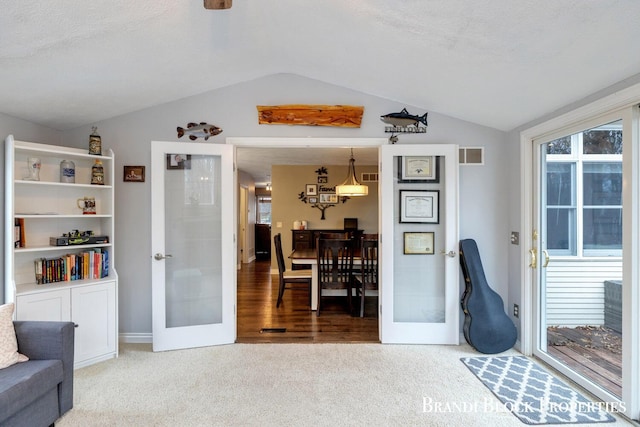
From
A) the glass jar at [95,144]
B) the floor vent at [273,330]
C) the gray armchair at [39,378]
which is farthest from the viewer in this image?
the floor vent at [273,330]

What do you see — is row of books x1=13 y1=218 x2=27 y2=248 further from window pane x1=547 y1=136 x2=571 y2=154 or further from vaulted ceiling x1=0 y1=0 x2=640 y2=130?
window pane x1=547 y1=136 x2=571 y2=154


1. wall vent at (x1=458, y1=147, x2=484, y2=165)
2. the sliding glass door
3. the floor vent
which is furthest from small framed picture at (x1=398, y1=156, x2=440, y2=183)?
the floor vent

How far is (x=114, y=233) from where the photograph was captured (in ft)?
10.3

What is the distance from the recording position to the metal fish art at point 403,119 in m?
3.35

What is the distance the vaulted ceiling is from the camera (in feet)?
5.90

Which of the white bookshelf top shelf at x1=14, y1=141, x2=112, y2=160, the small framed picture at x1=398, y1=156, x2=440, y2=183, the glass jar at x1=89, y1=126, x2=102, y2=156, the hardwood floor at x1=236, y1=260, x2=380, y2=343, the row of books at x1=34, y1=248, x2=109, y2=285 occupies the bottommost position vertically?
the hardwood floor at x1=236, y1=260, x2=380, y2=343

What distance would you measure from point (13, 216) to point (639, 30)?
4.29 meters

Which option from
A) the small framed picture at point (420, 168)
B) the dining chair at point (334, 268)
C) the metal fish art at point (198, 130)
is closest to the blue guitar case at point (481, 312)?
the small framed picture at point (420, 168)

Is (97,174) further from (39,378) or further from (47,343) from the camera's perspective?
(39,378)

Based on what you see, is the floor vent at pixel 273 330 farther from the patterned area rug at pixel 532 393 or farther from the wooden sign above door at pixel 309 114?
the wooden sign above door at pixel 309 114

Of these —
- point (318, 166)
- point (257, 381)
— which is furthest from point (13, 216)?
point (318, 166)

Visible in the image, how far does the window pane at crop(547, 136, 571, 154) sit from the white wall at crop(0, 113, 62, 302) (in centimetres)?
474

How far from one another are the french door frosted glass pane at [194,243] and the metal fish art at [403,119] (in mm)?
1836

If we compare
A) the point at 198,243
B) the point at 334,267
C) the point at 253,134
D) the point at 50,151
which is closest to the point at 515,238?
Answer: the point at 334,267
